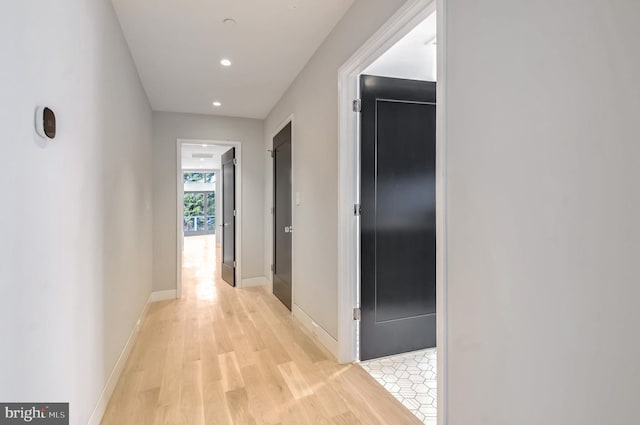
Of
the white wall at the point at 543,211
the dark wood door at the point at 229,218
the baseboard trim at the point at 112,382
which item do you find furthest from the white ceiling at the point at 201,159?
the white wall at the point at 543,211

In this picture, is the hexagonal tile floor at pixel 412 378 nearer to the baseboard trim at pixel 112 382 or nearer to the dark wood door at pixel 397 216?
the dark wood door at pixel 397 216

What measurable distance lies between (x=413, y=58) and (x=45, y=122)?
2263 mm

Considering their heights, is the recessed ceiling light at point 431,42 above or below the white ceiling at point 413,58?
above

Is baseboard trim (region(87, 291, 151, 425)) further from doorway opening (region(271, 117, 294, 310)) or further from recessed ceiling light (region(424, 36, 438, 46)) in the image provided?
recessed ceiling light (region(424, 36, 438, 46))

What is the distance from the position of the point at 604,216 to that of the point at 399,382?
1.72m

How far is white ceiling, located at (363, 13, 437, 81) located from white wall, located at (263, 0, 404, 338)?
0.27 m

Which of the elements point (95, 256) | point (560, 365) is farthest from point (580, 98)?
point (95, 256)

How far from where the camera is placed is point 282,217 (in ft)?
12.8

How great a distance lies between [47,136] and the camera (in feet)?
3.60

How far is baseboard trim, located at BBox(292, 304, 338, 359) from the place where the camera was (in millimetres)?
2387

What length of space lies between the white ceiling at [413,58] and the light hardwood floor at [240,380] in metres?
2.23

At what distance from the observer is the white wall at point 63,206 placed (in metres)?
0.90

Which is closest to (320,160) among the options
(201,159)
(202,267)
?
(202,267)

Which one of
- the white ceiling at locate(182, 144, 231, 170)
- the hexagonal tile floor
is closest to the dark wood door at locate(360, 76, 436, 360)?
the hexagonal tile floor
